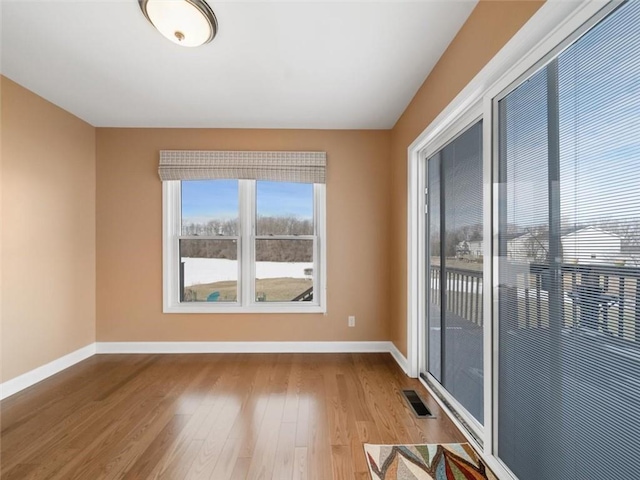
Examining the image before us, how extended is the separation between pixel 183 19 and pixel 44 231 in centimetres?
252

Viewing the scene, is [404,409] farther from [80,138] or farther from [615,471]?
[80,138]

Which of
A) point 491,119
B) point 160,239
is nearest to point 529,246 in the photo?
point 491,119

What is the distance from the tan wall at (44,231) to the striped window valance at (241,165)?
911 millimetres

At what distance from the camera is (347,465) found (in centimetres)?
176

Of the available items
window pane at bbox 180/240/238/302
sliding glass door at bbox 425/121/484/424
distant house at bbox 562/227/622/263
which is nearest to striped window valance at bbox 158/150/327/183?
window pane at bbox 180/240/238/302

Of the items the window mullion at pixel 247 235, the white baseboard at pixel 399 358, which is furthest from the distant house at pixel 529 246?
the window mullion at pixel 247 235

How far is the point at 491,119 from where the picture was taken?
1739mm

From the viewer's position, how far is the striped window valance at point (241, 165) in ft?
11.7

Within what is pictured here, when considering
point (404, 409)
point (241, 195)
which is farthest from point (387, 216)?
point (404, 409)

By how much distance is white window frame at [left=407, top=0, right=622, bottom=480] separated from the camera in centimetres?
120

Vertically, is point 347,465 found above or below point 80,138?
below

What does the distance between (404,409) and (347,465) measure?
2.56 ft

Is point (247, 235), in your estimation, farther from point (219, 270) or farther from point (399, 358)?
point (399, 358)

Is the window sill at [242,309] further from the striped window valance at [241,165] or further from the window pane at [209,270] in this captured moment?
the striped window valance at [241,165]
